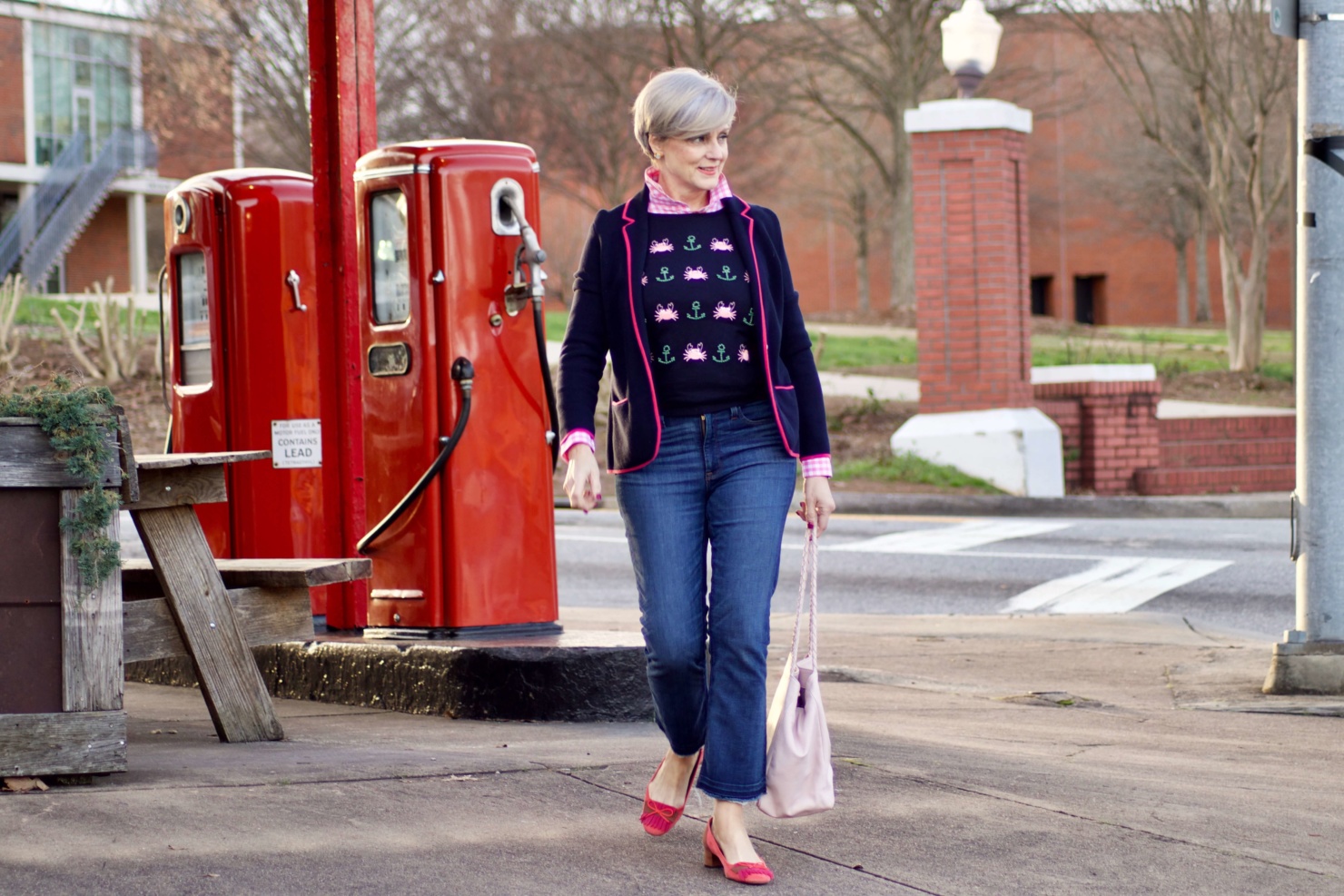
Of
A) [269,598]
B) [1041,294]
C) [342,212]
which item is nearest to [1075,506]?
[342,212]

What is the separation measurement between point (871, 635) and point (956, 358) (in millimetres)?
7318

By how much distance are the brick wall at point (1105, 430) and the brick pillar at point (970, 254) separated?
1.37ft

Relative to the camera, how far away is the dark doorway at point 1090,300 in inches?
2009

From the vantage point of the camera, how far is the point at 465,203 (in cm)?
582

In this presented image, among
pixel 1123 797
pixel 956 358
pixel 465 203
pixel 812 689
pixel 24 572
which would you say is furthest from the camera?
pixel 956 358

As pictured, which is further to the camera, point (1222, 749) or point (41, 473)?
point (1222, 749)

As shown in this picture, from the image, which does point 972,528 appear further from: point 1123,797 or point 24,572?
point 24,572

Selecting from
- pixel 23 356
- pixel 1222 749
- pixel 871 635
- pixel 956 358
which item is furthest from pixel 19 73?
pixel 1222 749

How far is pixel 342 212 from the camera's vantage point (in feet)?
20.5

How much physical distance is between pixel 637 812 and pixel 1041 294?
1964 inches

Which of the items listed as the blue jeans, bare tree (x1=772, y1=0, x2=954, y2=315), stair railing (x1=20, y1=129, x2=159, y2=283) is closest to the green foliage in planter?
the blue jeans

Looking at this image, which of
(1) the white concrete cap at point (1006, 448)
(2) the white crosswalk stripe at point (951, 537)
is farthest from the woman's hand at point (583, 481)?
(1) the white concrete cap at point (1006, 448)

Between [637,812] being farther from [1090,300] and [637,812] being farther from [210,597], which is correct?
[1090,300]

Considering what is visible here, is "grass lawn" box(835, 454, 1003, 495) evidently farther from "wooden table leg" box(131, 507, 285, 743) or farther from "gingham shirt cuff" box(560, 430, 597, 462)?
"gingham shirt cuff" box(560, 430, 597, 462)
